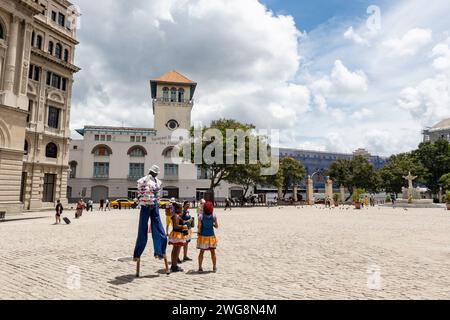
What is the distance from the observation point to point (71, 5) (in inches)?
1577

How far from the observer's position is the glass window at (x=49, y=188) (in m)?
36.1

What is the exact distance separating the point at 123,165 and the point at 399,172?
5748 centimetres

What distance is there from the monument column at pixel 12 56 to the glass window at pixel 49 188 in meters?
14.6

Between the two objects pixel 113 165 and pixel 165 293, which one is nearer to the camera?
pixel 165 293

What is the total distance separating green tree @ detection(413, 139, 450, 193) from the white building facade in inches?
2018

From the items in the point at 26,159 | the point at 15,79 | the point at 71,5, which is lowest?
the point at 26,159

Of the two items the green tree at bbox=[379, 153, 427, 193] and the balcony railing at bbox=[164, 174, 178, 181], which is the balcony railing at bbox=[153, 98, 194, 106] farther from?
the green tree at bbox=[379, 153, 427, 193]

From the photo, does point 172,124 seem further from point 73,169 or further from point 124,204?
point 124,204

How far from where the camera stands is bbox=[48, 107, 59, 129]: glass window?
1439 inches

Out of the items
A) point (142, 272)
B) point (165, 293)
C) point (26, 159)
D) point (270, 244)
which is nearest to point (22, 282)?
point (142, 272)

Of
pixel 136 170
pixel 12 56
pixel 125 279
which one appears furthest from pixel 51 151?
pixel 125 279

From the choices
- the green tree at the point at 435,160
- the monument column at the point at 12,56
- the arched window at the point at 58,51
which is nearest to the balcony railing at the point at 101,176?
the arched window at the point at 58,51
